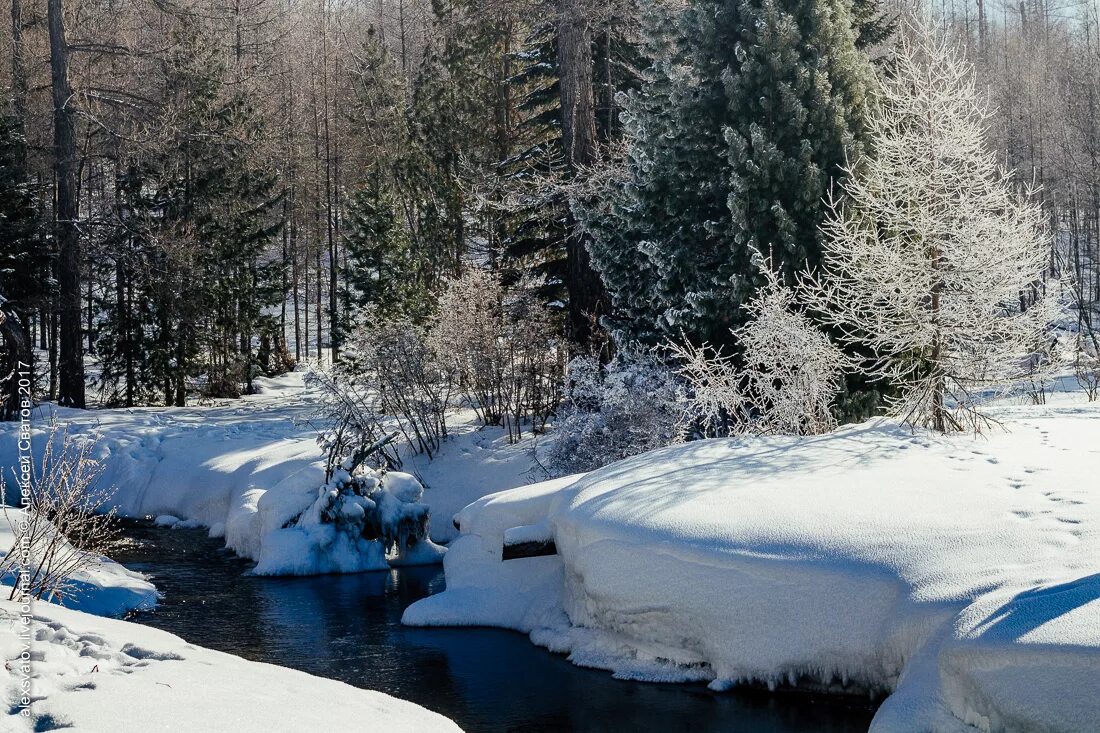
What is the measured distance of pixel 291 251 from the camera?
37.0m

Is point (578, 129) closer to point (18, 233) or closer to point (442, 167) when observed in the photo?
point (442, 167)

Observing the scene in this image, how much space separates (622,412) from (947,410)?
431cm

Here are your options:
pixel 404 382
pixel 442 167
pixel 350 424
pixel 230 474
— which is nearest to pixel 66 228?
pixel 230 474

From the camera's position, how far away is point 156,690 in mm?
6250

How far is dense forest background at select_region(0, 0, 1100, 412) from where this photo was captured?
1568 cm

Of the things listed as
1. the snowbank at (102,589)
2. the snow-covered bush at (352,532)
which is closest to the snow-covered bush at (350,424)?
the snow-covered bush at (352,532)

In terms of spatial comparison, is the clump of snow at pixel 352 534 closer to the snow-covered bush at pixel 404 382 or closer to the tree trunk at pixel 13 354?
the snow-covered bush at pixel 404 382

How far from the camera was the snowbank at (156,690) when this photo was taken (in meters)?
5.72

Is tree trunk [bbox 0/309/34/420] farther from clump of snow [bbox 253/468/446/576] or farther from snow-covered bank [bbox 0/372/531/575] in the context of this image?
clump of snow [bbox 253/468/446/576]

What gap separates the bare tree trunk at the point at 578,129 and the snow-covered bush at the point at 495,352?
0.73 metres

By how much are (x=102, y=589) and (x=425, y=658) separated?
3822mm

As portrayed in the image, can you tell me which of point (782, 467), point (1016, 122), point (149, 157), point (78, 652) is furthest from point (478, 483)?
point (1016, 122)

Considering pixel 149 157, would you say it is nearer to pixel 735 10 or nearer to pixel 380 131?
pixel 380 131

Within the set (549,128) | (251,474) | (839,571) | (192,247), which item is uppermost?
(549,128)
